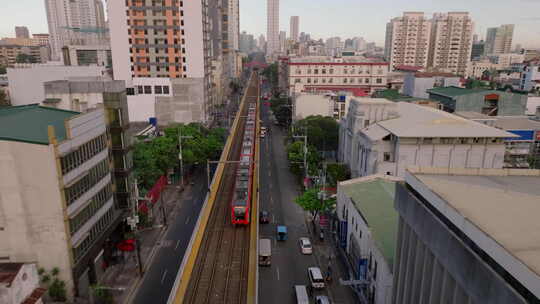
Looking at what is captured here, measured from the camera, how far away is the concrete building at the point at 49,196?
3111cm

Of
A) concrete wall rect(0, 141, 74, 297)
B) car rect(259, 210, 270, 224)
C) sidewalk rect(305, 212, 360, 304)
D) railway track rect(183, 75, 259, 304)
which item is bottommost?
sidewalk rect(305, 212, 360, 304)

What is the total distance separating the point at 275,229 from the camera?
53.7 metres

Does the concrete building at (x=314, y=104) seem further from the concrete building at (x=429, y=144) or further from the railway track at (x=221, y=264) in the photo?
the railway track at (x=221, y=264)

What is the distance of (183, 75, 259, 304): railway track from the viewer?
1375 inches

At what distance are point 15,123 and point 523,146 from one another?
89754 mm

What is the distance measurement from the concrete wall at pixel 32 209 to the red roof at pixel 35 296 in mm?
2171

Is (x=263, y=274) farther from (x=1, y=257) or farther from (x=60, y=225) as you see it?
(x=1, y=257)

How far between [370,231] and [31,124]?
117 feet

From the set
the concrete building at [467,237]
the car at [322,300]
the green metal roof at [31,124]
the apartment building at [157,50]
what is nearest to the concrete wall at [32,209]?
the green metal roof at [31,124]

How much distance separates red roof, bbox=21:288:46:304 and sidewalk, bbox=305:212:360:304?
2756 cm

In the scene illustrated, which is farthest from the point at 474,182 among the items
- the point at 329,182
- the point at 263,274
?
the point at 329,182

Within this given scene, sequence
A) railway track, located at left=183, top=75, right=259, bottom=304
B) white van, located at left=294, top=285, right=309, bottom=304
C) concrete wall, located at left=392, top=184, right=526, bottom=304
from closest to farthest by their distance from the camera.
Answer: concrete wall, located at left=392, top=184, right=526, bottom=304 < railway track, located at left=183, top=75, right=259, bottom=304 < white van, located at left=294, top=285, right=309, bottom=304

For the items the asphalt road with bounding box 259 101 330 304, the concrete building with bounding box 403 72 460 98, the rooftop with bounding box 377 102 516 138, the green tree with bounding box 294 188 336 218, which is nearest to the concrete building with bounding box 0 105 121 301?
the asphalt road with bounding box 259 101 330 304

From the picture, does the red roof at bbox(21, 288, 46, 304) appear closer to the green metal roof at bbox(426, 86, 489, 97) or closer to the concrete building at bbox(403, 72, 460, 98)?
the green metal roof at bbox(426, 86, 489, 97)
